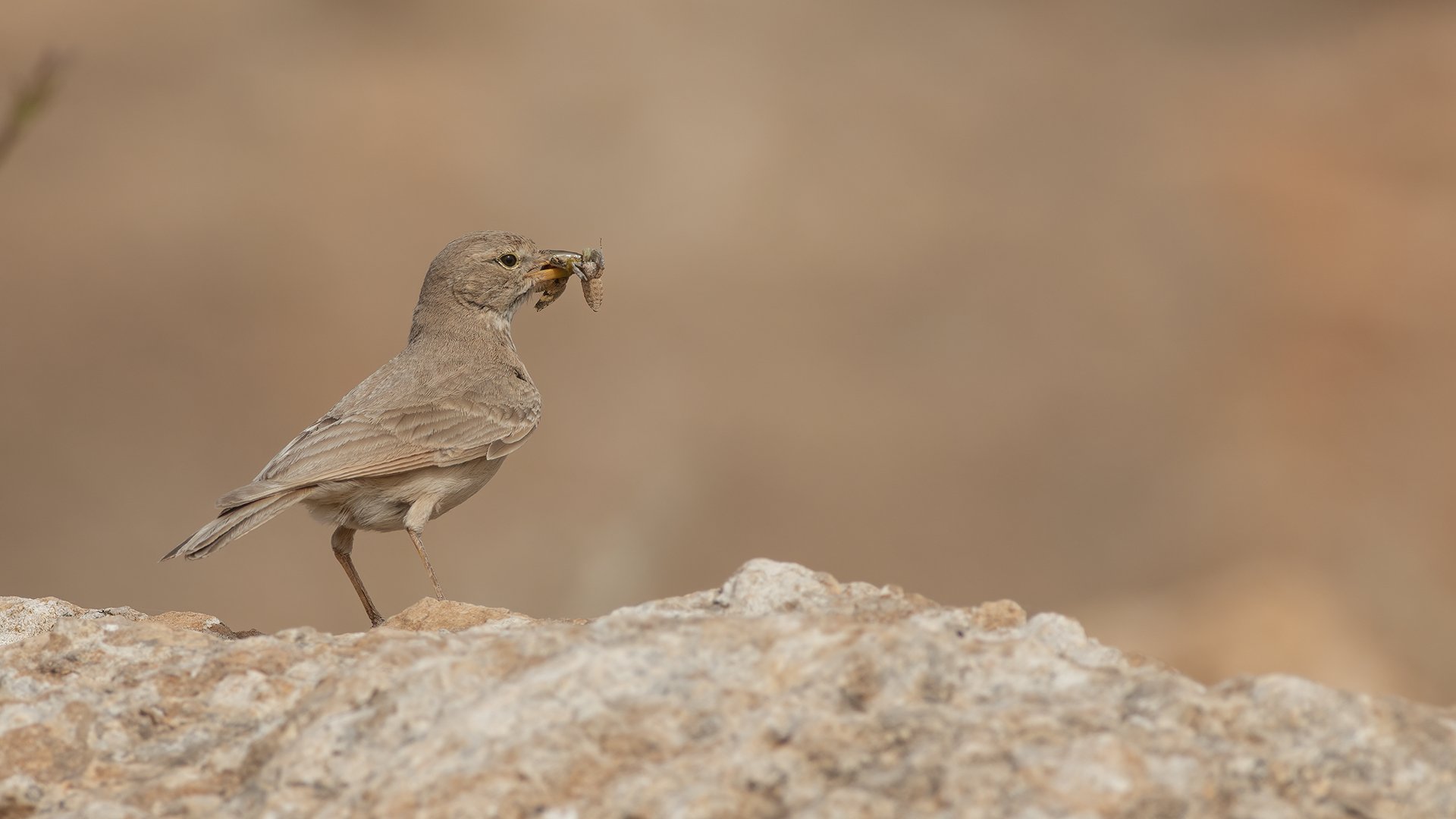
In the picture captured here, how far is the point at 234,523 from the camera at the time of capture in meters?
5.91

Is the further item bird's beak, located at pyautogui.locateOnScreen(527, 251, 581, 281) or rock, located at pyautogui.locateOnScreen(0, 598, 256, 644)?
bird's beak, located at pyautogui.locateOnScreen(527, 251, 581, 281)

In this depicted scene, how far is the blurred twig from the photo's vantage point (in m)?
Result: 2.88

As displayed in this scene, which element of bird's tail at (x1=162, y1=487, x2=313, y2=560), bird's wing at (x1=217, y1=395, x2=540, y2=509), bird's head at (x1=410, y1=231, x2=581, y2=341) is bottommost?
bird's tail at (x1=162, y1=487, x2=313, y2=560)

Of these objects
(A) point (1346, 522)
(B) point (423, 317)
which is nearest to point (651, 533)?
A: (B) point (423, 317)

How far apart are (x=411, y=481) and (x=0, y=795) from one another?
378 centimetres

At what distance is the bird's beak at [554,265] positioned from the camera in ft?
25.9

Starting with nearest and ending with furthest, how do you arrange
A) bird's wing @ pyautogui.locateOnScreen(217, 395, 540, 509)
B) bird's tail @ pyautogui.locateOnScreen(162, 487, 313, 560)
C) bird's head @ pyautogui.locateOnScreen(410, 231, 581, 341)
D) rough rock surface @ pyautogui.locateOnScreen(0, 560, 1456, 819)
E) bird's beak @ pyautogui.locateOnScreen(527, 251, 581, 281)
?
rough rock surface @ pyautogui.locateOnScreen(0, 560, 1456, 819), bird's tail @ pyautogui.locateOnScreen(162, 487, 313, 560), bird's wing @ pyautogui.locateOnScreen(217, 395, 540, 509), bird's head @ pyautogui.locateOnScreen(410, 231, 581, 341), bird's beak @ pyautogui.locateOnScreen(527, 251, 581, 281)

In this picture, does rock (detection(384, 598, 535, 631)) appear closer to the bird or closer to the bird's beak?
the bird

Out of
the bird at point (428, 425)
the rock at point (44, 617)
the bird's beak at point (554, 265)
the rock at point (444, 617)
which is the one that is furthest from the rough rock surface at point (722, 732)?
the bird's beak at point (554, 265)

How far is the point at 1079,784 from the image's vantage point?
98.1 inches

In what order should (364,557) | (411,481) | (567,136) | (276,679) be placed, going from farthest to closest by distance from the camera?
1. (567,136)
2. (364,557)
3. (411,481)
4. (276,679)

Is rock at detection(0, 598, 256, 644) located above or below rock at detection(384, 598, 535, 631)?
below

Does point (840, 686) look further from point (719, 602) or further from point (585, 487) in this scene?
point (585, 487)

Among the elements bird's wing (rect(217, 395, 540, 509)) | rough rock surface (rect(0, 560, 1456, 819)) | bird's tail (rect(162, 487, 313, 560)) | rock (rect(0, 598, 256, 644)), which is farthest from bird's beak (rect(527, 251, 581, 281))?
rough rock surface (rect(0, 560, 1456, 819))
